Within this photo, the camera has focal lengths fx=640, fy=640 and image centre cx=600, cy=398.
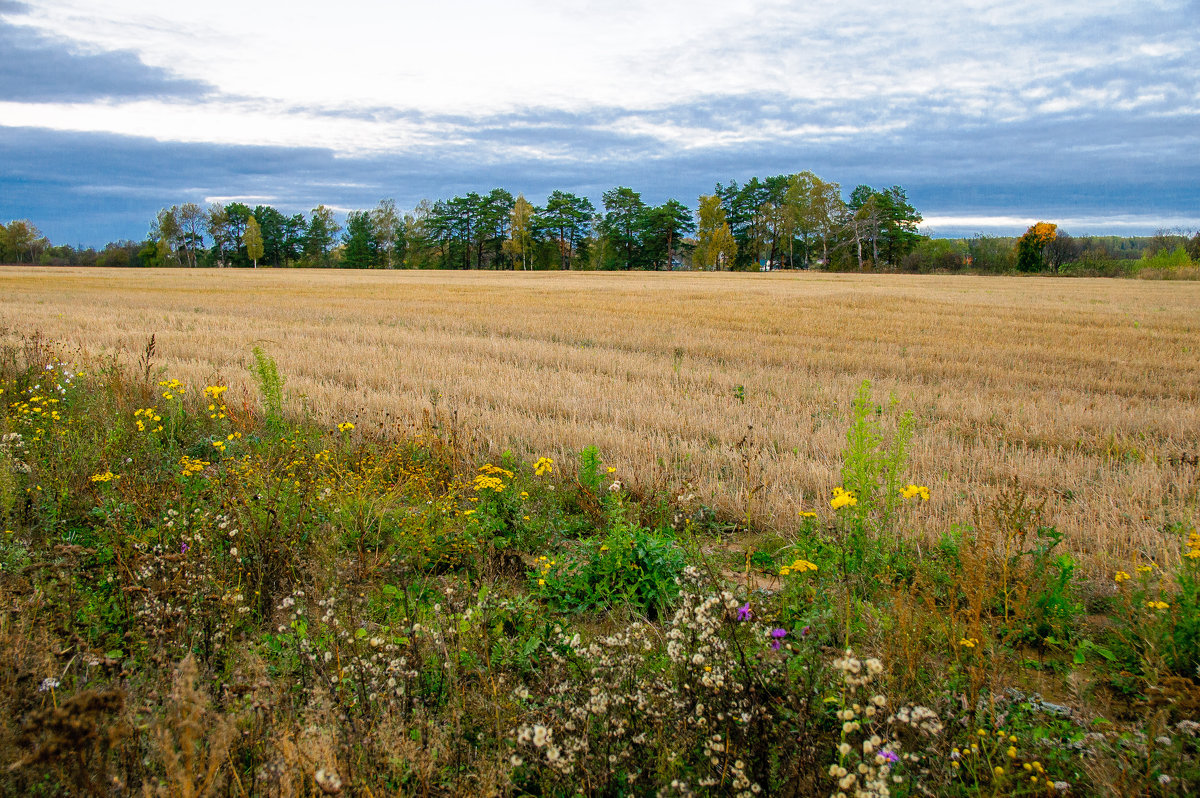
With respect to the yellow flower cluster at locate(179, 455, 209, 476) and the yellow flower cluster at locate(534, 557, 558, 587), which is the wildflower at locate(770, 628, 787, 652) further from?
the yellow flower cluster at locate(179, 455, 209, 476)

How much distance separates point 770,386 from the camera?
947cm

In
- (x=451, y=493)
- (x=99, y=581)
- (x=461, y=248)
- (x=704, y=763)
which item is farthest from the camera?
(x=461, y=248)

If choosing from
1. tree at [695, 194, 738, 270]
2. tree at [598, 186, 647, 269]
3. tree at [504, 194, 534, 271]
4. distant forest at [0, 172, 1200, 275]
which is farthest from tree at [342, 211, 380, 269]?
tree at [695, 194, 738, 270]

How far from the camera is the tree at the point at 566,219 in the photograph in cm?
9038

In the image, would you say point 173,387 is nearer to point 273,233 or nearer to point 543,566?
point 543,566

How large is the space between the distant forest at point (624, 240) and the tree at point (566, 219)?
0.20 m

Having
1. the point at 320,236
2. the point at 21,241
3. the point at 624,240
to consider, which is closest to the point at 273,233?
the point at 320,236

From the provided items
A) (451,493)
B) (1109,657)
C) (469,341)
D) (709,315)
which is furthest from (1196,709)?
(709,315)

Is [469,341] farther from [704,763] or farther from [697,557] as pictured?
[704,763]

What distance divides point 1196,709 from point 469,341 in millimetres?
12466

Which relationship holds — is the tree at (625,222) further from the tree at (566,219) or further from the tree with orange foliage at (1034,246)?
the tree with orange foliage at (1034,246)

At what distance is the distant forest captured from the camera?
74.2 metres

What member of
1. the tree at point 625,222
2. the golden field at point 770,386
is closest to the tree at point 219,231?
the tree at point 625,222

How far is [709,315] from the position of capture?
62.5 ft
